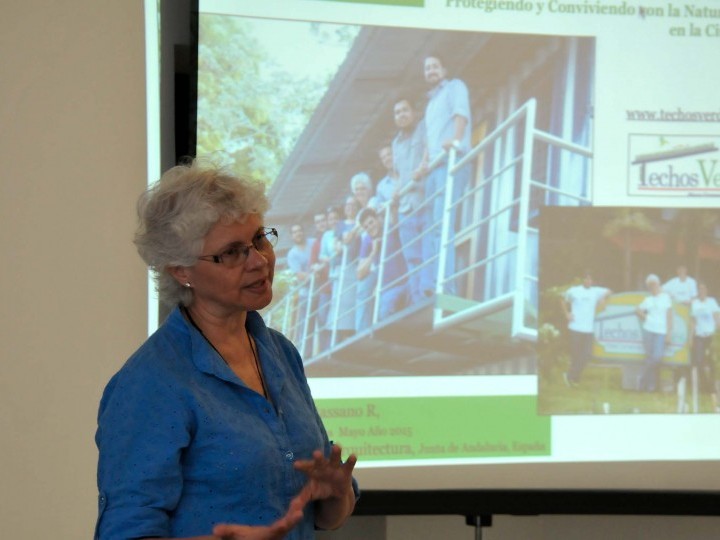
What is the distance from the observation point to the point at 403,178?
2.74 meters

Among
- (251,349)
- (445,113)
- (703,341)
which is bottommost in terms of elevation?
(703,341)

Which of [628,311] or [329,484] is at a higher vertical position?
[628,311]

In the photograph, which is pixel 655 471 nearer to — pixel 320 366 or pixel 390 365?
pixel 390 365

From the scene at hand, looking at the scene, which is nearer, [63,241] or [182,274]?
[182,274]

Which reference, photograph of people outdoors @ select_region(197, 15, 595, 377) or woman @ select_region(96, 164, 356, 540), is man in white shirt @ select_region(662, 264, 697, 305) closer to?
photograph of people outdoors @ select_region(197, 15, 595, 377)

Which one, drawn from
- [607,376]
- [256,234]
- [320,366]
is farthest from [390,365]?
[256,234]

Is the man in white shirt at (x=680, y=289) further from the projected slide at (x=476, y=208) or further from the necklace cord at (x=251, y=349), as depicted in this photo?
the necklace cord at (x=251, y=349)

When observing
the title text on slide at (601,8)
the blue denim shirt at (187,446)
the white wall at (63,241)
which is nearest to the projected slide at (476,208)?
the title text on slide at (601,8)

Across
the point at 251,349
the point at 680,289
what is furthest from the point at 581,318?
the point at 251,349

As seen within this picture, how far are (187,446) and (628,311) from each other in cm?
188

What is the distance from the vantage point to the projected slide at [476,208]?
8.88 feet

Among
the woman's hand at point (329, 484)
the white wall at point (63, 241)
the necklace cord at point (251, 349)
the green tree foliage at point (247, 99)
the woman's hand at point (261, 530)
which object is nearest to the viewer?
the woman's hand at point (261, 530)

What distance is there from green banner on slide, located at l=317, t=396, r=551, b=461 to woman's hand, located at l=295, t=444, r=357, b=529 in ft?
3.81

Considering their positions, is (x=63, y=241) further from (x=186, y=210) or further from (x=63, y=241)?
(x=186, y=210)
